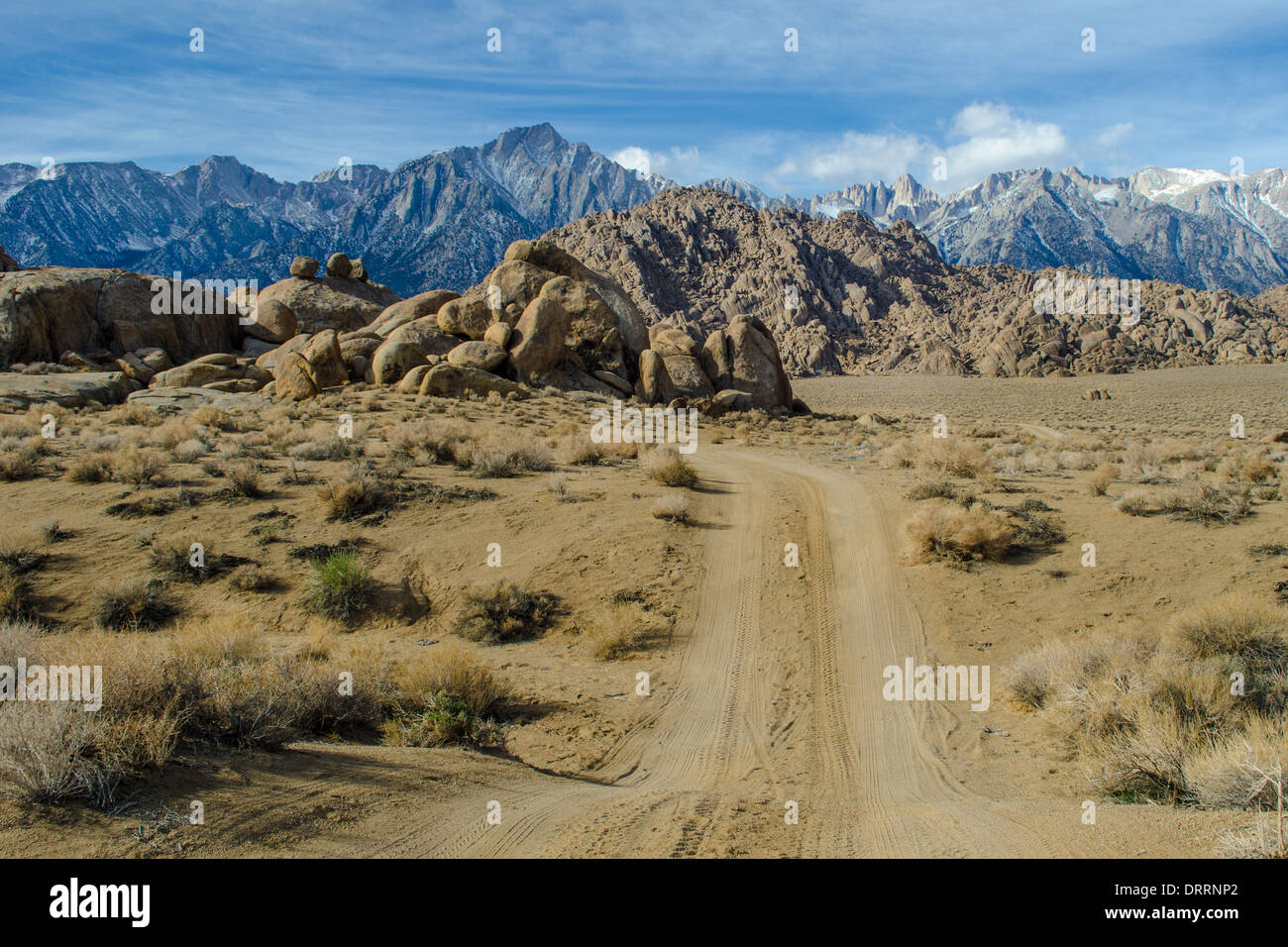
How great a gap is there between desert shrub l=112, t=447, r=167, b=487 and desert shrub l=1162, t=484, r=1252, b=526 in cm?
1743

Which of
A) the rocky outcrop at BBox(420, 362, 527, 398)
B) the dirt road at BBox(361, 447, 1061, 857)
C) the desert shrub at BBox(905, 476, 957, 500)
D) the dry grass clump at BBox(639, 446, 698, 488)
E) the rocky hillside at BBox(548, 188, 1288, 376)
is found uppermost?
the rocky hillside at BBox(548, 188, 1288, 376)

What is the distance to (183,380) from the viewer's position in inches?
997

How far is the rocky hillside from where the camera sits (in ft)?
285

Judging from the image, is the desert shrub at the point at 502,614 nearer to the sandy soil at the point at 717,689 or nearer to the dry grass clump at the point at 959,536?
the sandy soil at the point at 717,689

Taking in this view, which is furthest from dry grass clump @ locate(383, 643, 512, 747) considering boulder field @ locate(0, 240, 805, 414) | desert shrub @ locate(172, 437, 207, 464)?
boulder field @ locate(0, 240, 805, 414)

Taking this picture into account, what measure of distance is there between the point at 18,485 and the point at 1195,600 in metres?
18.5

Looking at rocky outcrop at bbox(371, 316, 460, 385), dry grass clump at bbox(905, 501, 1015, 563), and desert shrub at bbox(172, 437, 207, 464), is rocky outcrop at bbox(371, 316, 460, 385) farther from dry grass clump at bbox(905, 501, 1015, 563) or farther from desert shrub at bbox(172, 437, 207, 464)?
dry grass clump at bbox(905, 501, 1015, 563)

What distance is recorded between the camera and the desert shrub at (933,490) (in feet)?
42.4

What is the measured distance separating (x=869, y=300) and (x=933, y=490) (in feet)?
373

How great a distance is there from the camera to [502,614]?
30.5 ft

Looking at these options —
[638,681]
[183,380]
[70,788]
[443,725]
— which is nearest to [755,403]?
[183,380]

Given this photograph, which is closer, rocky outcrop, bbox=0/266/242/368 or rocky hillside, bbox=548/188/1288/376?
rocky outcrop, bbox=0/266/242/368

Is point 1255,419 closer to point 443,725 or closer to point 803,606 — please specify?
point 803,606

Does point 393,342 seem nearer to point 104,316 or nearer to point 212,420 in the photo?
point 212,420
